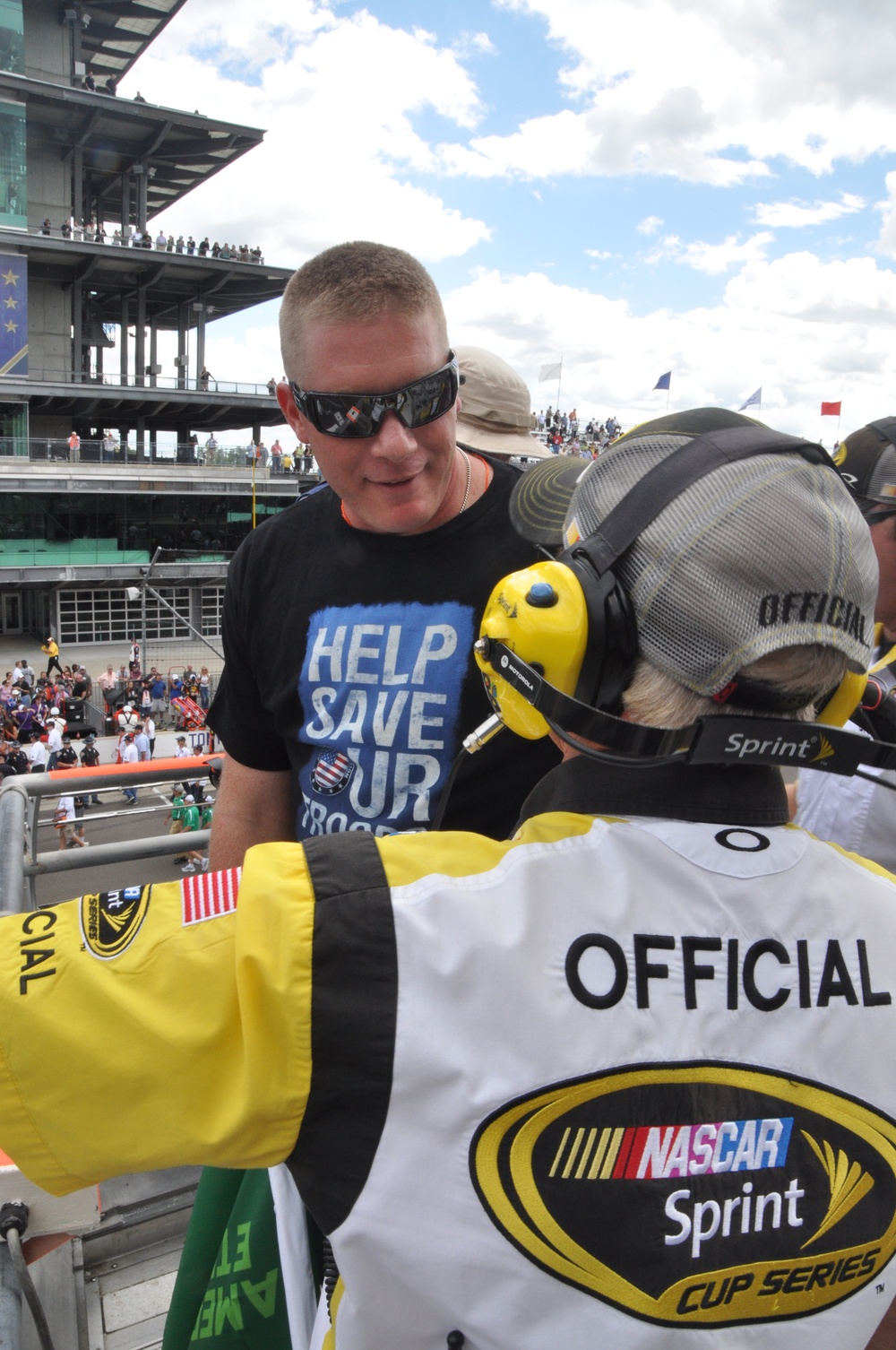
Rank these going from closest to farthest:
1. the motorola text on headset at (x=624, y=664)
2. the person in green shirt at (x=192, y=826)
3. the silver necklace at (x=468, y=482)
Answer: the motorola text on headset at (x=624, y=664)
the silver necklace at (x=468, y=482)
the person in green shirt at (x=192, y=826)

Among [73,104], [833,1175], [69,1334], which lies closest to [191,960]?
[833,1175]

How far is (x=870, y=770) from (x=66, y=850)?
7.67 feet

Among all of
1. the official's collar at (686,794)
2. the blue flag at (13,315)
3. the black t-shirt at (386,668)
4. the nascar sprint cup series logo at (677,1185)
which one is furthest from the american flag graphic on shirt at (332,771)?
the blue flag at (13,315)

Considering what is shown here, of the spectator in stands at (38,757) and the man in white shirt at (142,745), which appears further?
the man in white shirt at (142,745)

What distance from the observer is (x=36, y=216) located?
33781 mm

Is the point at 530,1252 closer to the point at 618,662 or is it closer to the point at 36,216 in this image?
the point at 618,662

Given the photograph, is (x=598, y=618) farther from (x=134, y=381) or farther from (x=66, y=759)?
(x=134, y=381)

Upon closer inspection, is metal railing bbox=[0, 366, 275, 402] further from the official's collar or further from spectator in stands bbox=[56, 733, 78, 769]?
the official's collar

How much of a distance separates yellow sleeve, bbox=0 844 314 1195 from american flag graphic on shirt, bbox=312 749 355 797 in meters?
0.92

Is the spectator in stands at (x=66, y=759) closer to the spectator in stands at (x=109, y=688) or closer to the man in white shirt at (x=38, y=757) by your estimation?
the man in white shirt at (x=38, y=757)

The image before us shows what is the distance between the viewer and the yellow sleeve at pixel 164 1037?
0.90m

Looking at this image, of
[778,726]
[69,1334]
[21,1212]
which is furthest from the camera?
[69,1334]

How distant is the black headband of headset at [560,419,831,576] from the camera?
1.04 meters

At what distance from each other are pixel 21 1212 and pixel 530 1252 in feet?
3.13
